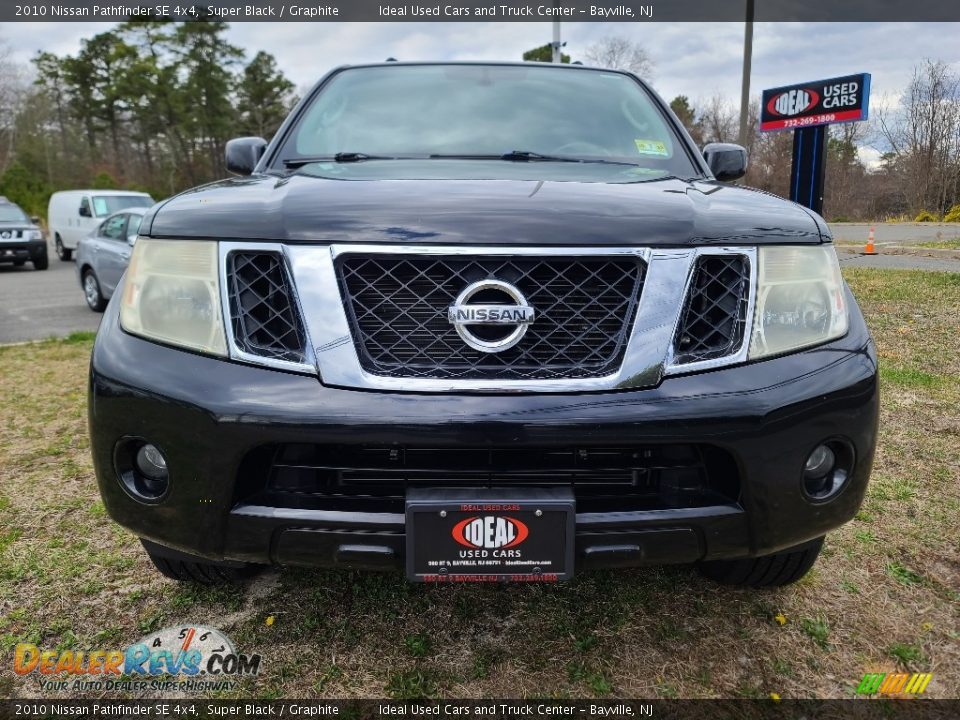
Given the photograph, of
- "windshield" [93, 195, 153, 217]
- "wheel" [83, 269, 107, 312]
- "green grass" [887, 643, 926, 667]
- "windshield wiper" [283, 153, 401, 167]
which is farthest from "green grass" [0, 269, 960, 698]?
"windshield" [93, 195, 153, 217]

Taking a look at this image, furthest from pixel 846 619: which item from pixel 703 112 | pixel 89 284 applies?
pixel 703 112

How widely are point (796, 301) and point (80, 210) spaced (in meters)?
19.8

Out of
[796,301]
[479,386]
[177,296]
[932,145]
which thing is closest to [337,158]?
[177,296]

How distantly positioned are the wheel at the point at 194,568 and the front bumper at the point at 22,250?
16.4 m

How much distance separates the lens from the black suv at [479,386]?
5.08 ft

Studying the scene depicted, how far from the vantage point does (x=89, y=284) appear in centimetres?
929

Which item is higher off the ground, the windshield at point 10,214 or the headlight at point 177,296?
the windshield at point 10,214

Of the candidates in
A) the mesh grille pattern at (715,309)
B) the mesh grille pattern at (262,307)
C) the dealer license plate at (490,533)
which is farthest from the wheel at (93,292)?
the mesh grille pattern at (715,309)

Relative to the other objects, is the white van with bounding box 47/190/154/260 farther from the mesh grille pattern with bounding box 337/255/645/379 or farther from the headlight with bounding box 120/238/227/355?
the mesh grille pattern with bounding box 337/255/645/379

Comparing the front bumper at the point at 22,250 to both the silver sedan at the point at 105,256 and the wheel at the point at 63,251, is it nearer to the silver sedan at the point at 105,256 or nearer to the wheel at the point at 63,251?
the wheel at the point at 63,251

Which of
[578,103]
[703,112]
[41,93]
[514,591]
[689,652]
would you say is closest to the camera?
[689,652]

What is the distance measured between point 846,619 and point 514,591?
3.39ft

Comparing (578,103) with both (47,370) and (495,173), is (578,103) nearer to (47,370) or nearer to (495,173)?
(495,173)

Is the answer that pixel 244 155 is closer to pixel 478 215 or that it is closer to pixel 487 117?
pixel 487 117
